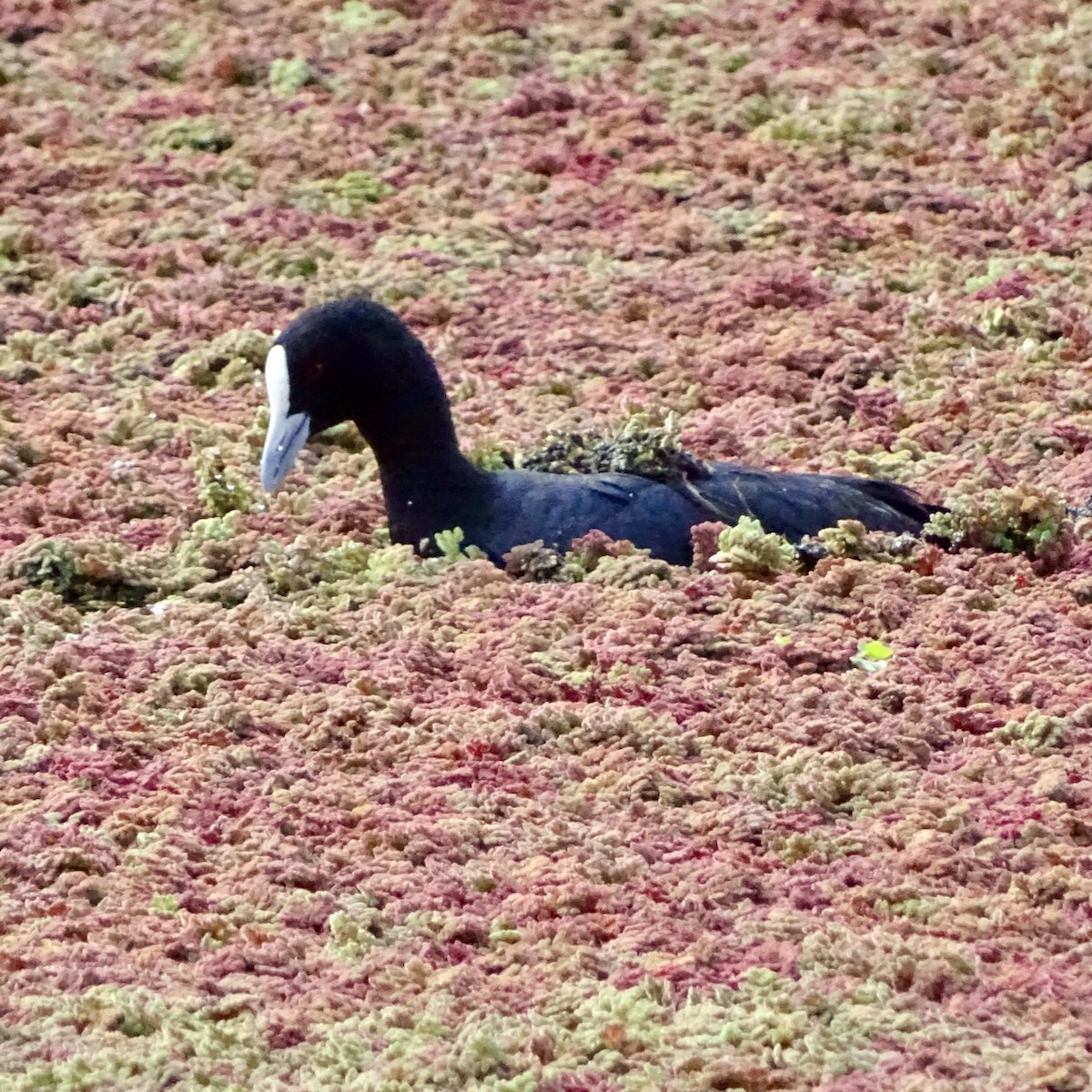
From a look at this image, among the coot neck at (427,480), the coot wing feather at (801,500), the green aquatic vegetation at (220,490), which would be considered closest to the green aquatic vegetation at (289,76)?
the green aquatic vegetation at (220,490)

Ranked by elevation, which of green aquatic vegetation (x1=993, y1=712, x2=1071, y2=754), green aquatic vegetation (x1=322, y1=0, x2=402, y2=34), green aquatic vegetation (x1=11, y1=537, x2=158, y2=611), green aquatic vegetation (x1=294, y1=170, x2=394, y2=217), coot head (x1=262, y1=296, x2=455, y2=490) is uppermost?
coot head (x1=262, y1=296, x2=455, y2=490)

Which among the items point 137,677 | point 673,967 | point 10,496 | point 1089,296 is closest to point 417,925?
point 673,967

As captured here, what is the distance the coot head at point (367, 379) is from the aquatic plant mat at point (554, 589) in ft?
0.91

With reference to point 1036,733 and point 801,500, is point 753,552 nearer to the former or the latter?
point 801,500

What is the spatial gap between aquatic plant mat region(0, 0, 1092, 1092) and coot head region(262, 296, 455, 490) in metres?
0.28

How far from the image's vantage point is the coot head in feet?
17.9

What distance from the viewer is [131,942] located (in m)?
3.73

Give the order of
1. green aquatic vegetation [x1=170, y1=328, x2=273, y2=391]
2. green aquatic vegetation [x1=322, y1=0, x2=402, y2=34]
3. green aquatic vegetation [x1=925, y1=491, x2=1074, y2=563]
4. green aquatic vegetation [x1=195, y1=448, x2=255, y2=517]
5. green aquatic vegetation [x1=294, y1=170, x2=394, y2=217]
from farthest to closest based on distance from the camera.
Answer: green aquatic vegetation [x1=322, y1=0, x2=402, y2=34], green aquatic vegetation [x1=294, y1=170, x2=394, y2=217], green aquatic vegetation [x1=170, y1=328, x2=273, y2=391], green aquatic vegetation [x1=195, y1=448, x2=255, y2=517], green aquatic vegetation [x1=925, y1=491, x2=1074, y2=563]

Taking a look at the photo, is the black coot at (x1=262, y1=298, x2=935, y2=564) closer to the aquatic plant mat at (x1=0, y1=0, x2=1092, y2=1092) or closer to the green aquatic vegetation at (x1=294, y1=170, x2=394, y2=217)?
the aquatic plant mat at (x1=0, y1=0, x2=1092, y2=1092)

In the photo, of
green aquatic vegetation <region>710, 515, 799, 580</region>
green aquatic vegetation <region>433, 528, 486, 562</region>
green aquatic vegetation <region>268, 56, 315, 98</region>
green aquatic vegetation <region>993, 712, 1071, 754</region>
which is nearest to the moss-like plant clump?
green aquatic vegetation <region>710, 515, 799, 580</region>

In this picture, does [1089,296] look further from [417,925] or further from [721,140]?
[417,925]

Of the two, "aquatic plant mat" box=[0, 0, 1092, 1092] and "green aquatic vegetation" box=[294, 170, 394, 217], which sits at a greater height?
"aquatic plant mat" box=[0, 0, 1092, 1092]

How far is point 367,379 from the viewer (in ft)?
18.0

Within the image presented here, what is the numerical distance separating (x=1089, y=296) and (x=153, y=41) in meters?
4.31
